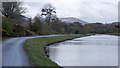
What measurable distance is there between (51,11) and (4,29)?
1611 inches

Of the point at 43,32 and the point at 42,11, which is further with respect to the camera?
the point at 42,11

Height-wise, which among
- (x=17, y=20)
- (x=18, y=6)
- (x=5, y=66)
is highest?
(x=18, y=6)

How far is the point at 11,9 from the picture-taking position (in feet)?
114

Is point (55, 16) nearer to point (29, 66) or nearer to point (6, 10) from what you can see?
point (6, 10)

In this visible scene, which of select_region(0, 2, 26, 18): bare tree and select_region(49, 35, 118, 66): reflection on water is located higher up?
select_region(0, 2, 26, 18): bare tree

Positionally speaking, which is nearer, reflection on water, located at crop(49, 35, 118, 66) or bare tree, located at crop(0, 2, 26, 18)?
reflection on water, located at crop(49, 35, 118, 66)

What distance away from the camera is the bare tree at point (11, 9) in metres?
33.5

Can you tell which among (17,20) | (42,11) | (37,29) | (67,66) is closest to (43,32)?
(37,29)

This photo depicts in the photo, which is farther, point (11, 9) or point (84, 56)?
point (11, 9)

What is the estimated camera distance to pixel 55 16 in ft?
219

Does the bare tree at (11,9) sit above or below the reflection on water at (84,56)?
above

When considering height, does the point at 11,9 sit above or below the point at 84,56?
above

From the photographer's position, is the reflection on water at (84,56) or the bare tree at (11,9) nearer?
the reflection on water at (84,56)

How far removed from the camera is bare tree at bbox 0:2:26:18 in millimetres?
33528
